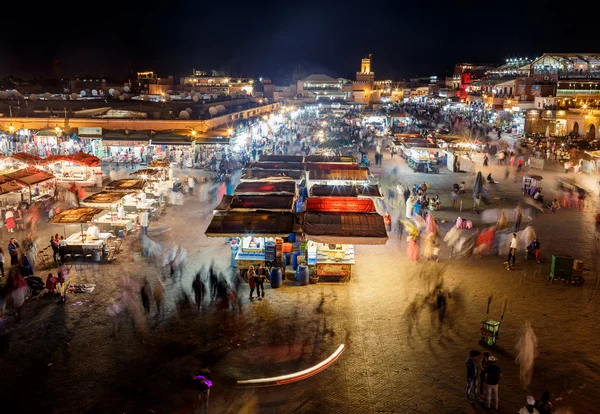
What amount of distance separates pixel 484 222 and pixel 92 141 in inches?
940

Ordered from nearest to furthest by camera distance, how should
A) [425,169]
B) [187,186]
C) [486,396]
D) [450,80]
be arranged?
[486,396] → [187,186] → [425,169] → [450,80]

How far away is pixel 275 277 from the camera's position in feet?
36.2

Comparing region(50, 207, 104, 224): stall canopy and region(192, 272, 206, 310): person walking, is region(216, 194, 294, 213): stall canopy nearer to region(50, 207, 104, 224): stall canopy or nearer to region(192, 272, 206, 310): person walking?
region(192, 272, 206, 310): person walking

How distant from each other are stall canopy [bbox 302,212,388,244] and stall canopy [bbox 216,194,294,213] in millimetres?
1358

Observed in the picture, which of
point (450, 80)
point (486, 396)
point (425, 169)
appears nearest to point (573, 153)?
point (425, 169)

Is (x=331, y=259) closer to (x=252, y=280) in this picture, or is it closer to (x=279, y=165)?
(x=252, y=280)

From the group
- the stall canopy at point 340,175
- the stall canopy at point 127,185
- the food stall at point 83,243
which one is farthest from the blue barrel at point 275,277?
the stall canopy at point 127,185

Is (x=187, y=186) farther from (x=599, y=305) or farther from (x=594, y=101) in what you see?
(x=594, y=101)

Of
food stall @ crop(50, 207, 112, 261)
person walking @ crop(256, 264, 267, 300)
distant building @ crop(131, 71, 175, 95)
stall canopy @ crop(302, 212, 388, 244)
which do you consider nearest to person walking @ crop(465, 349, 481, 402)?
stall canopy @ crop(302, 212, 388, 244)

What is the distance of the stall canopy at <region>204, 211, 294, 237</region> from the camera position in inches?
447

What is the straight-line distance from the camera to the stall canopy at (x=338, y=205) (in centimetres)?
1328

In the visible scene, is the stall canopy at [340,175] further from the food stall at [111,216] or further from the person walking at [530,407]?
the person walking at [530,407]

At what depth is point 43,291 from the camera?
10.7 m

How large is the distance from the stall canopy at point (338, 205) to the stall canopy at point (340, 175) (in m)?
3.55
